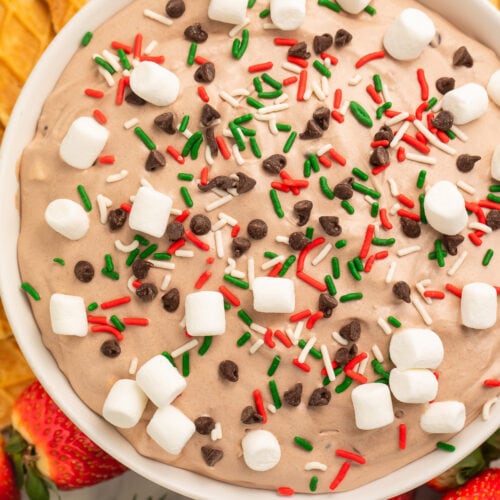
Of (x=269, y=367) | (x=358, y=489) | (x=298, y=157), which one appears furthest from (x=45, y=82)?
(x=358, y=489)

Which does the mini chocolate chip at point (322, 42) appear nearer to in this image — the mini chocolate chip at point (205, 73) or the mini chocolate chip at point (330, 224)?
the mini chocolate chip at point (205, 73)

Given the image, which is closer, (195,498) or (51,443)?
(195,498)

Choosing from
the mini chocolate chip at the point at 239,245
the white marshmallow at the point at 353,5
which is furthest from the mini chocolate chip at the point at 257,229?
the white marshmallow at the point at 353,5

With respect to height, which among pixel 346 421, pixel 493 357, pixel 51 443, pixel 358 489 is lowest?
pixel 51 443

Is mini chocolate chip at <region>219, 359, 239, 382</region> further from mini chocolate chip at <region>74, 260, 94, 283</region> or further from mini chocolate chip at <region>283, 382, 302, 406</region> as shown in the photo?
mini chocolate chip at <region>74, 260, 94, 283</region>

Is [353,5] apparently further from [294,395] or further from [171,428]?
[171,428]

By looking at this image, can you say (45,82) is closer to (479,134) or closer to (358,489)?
(479,134)

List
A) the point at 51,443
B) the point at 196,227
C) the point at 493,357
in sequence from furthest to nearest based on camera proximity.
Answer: the point at 51,443 < the point at 493,357 < the point at 196,227
